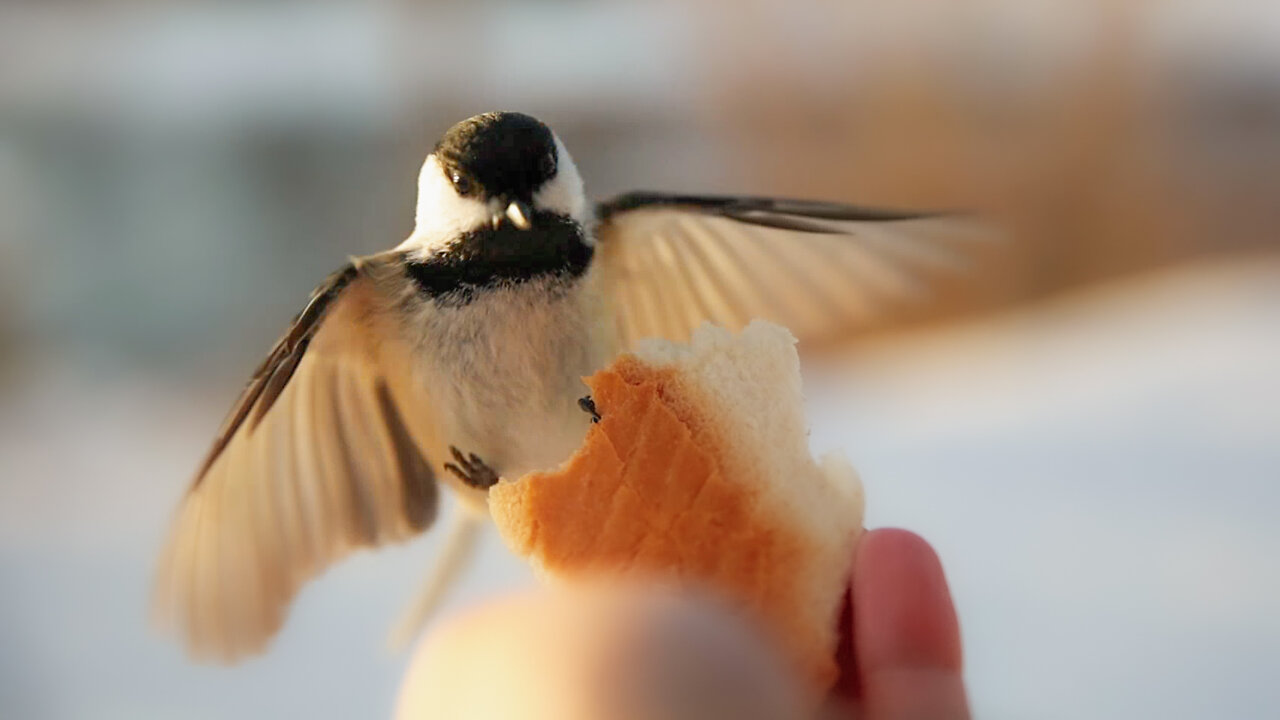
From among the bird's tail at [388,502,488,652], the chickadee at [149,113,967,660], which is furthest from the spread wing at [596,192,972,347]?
the bird's tail at [388,502,488,652]

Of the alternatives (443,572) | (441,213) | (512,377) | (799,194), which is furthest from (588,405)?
(799,194)

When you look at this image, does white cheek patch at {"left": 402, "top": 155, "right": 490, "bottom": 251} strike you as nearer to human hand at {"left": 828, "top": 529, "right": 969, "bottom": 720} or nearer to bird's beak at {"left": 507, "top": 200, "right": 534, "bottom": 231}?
bird's beak at {"left": 507, "top": 200, "right": 534, "bottom": 231}

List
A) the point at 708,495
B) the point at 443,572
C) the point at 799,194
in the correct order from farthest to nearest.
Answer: the point at 799,194 → the point at 443,572 → the point at 708,495

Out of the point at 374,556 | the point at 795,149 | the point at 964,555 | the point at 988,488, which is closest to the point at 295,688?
the point at 374,556

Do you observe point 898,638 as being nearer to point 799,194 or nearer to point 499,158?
point 499,158

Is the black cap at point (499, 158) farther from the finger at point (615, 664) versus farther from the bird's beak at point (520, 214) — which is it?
the finger at point (615, 664)

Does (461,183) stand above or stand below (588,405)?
above

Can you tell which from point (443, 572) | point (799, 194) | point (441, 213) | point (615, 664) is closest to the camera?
point (615, 664)

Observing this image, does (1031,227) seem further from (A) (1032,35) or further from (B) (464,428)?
(B) (464,428)
